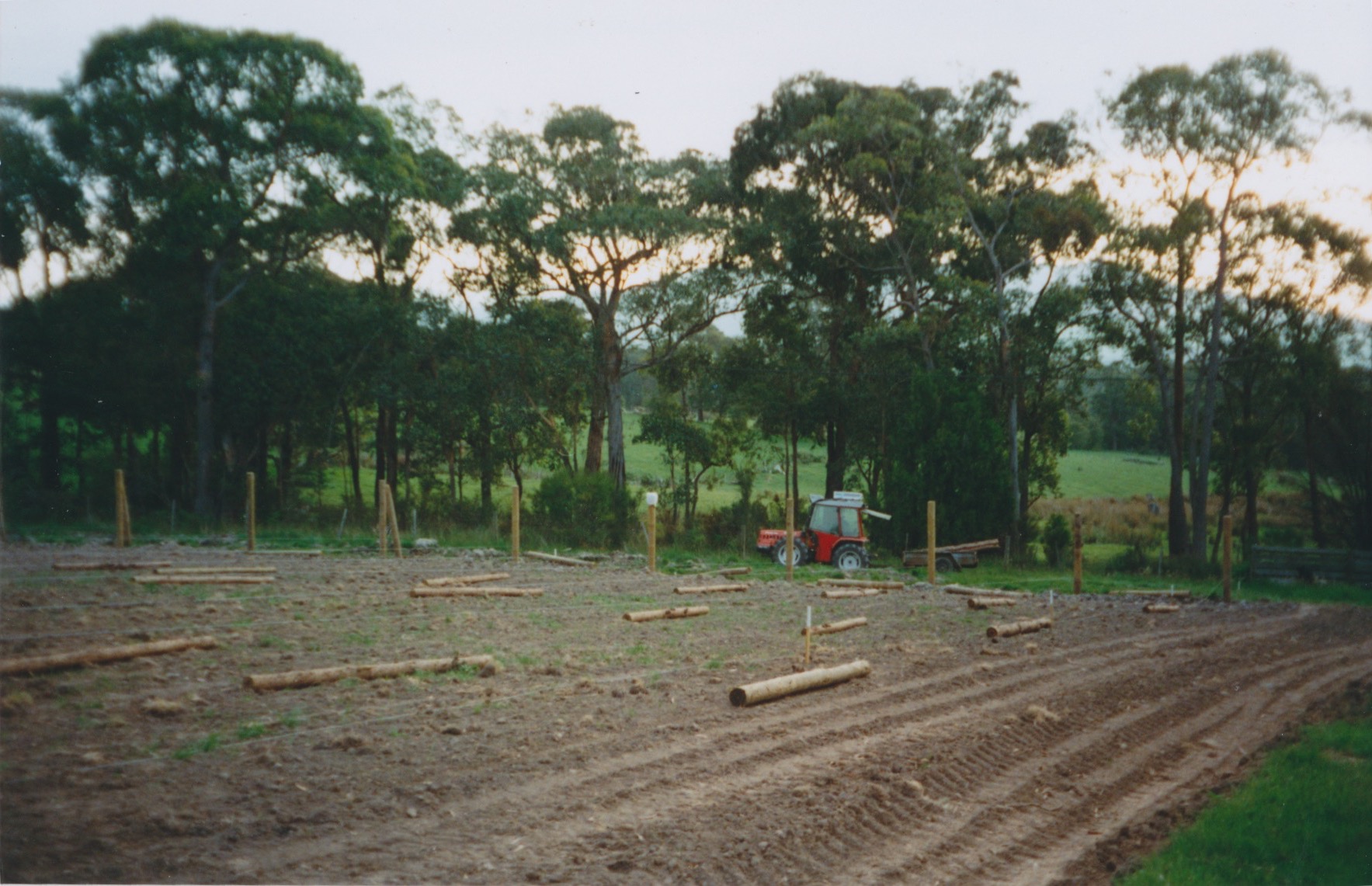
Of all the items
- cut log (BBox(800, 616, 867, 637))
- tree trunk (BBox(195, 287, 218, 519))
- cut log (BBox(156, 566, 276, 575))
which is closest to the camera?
cut log (BBox(800, 616, 867, 637))

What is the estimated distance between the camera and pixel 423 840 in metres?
5.14

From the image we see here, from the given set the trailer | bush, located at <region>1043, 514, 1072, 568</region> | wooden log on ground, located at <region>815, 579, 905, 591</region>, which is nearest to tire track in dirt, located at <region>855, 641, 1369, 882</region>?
wooden log on ground, located at <region>815, 579, 905, 591</region>

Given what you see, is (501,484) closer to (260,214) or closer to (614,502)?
(614,502)

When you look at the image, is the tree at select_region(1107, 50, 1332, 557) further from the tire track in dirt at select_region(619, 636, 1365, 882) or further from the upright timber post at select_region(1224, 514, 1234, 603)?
the tire track in dirt at select_region(619, 636, 1365, 882)

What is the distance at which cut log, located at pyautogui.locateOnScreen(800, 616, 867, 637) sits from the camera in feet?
39.3

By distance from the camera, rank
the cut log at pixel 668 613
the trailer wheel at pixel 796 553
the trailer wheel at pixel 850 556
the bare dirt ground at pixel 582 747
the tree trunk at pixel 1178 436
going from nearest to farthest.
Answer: the bare dirt ground at pixel 582 747 < the cut log at pixel 668 613 < the trailer wheel at pixel 850 556 < the trailer wheel at pixel 796 553 < the tree trunk at pixel 1178 436

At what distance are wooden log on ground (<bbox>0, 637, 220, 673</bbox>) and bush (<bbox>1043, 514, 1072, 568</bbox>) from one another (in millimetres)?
24306

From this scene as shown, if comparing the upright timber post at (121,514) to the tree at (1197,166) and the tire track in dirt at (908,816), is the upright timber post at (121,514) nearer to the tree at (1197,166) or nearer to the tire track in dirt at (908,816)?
the tire track in dirt at (908,816)

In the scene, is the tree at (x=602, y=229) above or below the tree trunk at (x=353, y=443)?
above

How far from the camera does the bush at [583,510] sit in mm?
25906

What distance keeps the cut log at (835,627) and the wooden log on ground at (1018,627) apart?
1.62 m

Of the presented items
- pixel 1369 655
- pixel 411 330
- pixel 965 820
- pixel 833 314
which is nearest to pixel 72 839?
pixel 965 820

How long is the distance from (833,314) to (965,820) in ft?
97.5

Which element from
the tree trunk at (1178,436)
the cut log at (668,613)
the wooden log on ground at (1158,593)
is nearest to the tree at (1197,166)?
the tree trunk at (1178,436)
